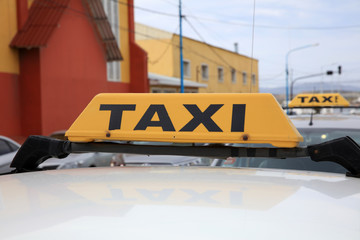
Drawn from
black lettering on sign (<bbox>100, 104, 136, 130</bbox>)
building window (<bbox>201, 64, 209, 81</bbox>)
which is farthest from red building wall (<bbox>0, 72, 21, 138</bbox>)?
building window (<bbox>201, 64, 209, 81</bbox>)

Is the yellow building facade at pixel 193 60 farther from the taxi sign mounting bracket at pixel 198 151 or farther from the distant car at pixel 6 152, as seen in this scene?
the taxi sign mounting bracket at pixel 198 151

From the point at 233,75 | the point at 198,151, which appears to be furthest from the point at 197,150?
the point at 233,75

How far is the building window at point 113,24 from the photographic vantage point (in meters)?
21.1

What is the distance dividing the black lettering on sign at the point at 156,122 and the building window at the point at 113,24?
1918cm

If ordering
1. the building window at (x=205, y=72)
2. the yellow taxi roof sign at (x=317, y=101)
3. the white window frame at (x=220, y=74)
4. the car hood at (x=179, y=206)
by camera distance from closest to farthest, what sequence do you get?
the car hood at (x=179, y=206) < the yellow taxi roof sign at (x=317, y=101) < the building window at (x=205, y=72) < the white window frame at (x=220, y=74)

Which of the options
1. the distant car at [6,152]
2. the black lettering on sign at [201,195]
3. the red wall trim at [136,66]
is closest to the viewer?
the black lettering on sign at [201,195]

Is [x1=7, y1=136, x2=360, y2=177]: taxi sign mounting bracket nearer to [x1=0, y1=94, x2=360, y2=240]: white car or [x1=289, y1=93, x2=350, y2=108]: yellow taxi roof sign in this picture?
[x1=0, y1=94, x2=360, y2=240]: white car

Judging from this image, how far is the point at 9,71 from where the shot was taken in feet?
49.2

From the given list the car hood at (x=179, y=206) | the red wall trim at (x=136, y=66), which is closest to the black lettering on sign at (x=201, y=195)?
the car hood at (x=179, y=206)

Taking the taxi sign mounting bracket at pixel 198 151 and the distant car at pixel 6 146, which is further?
the distant car at pixel 6 146

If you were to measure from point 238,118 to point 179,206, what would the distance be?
2.08ft

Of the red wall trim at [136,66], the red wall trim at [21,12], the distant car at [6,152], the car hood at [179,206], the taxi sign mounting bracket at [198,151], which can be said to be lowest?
the distant car at [6,152]

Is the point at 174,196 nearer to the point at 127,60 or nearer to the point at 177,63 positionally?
the point at 127,60

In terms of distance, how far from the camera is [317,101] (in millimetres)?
7688
